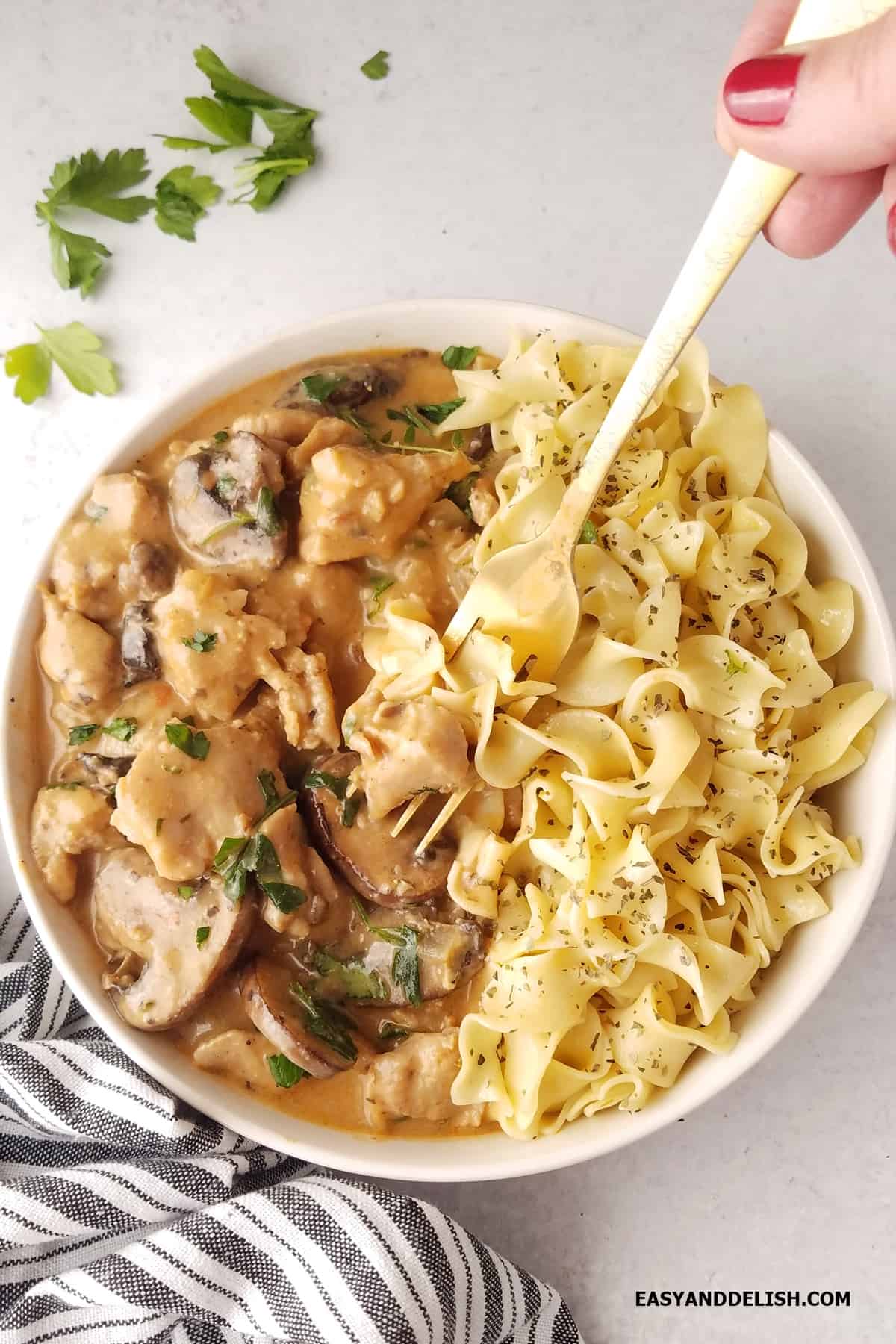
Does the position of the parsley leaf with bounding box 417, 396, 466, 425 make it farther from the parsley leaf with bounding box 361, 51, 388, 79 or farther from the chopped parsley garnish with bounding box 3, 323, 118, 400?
the parsley leaf with bounding box 361, 51, 388, 79

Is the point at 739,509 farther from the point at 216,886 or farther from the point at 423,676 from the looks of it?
the point at 216,886

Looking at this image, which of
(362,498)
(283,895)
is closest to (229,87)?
(362,498)

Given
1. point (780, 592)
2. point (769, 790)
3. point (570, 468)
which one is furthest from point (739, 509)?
point (769, 790)

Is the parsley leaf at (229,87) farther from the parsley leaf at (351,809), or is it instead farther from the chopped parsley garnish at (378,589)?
the parsley leaf at (351,809)

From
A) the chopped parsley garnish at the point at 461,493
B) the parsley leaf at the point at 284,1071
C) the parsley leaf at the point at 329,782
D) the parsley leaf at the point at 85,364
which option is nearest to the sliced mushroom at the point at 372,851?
the parsley leaf at the point at 329,782

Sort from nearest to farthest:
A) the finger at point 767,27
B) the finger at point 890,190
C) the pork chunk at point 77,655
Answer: the finger at point 890,190 < the finger at point 767,27 < the pork chunk at point 77,655

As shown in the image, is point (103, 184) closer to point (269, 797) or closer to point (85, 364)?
point (85, 364)
